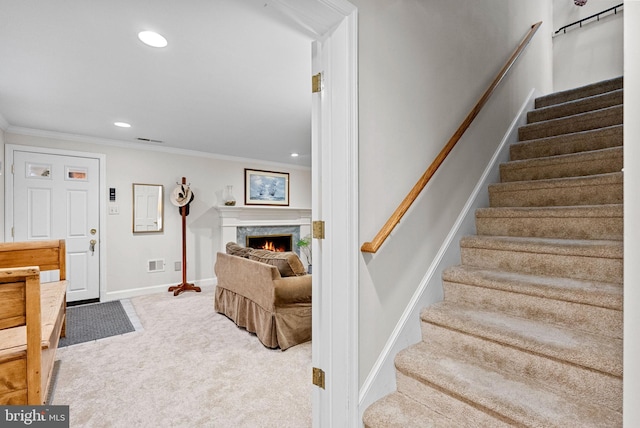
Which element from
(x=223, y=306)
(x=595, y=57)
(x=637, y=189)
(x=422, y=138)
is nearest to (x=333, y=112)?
(x=422, y=138)

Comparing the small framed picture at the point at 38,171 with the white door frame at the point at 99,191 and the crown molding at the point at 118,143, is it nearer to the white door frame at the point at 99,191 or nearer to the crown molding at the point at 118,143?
the white door frame at the point at 99,191

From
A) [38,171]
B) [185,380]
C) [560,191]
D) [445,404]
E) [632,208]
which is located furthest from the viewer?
[38,171]

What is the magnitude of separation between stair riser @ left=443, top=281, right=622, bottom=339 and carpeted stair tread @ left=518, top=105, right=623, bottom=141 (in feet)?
5.84

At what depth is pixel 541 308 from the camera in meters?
1.58

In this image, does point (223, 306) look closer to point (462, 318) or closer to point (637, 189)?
point (462, 318)

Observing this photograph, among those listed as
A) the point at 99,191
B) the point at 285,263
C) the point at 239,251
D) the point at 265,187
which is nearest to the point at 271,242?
the point at 265,187

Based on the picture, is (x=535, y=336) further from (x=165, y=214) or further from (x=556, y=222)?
(x=165, y=214)

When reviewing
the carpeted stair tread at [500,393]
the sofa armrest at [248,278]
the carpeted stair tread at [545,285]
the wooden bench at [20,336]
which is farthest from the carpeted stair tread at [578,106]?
the wooden bench at [20,336]

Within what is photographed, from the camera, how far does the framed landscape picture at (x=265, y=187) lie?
586 cm

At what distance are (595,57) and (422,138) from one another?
3692 mm

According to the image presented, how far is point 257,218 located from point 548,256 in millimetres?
4718

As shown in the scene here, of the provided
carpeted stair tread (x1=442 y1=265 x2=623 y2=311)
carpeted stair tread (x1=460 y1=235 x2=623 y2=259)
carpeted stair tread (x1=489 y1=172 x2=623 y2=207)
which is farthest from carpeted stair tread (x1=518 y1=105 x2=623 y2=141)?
carpeted stair tread (x1=442 y1=265 x2=623 y2=311)

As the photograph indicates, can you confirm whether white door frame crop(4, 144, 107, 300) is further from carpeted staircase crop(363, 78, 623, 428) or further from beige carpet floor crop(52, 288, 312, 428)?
carpeted staircase crop(363, 78, 623, 428)

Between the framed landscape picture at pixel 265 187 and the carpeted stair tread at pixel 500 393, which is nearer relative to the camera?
the carpeted stair tread at pixel 500 393
